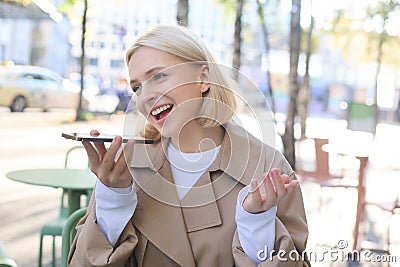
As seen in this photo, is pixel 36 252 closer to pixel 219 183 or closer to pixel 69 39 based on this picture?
pixel 219 183

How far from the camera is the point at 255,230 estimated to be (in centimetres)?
99

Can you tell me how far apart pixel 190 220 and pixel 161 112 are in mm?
218

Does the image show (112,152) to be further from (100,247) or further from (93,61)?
(93,61)

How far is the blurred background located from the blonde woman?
8 centimetres

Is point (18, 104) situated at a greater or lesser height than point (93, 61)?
lesser

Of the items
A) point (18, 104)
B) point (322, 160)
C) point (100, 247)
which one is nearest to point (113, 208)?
point (100, 247)

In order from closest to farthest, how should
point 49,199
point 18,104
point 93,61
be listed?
point 49,199
point 18,104
point 93,61

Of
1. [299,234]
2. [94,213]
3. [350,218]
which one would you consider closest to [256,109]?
[299,234]

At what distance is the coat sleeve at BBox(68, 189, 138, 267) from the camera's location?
3.43 feet

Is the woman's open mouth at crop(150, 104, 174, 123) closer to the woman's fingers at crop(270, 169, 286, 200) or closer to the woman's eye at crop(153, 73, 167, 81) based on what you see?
the woman's eye at crop(153, 73, 167, 81)

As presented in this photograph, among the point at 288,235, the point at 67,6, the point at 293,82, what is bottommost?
the point at 288,235

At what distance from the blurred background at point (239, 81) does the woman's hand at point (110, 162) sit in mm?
91

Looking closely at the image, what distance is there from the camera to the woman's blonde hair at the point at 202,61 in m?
1.06

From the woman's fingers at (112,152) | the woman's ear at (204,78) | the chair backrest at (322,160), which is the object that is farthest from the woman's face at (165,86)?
the chair backrest at (322,160)
